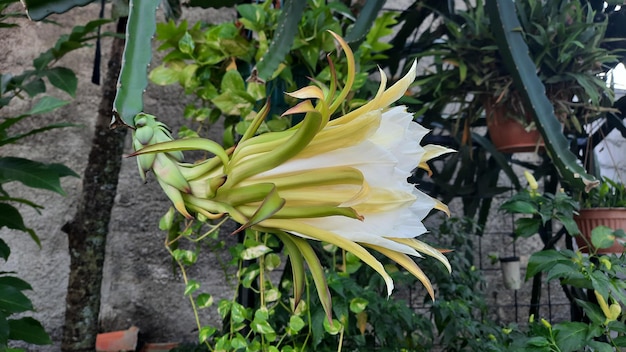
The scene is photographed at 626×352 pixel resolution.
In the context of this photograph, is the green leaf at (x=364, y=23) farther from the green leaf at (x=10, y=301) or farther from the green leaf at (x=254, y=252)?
the green leaf at (x=10, y=301)

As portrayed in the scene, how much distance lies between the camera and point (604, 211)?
1067 millimetres

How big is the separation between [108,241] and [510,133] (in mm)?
1016

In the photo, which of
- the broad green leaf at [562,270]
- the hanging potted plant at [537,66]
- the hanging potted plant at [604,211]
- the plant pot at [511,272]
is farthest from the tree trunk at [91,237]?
the plant pot at [511,272]

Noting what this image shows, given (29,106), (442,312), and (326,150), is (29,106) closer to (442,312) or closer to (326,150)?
(442,312)

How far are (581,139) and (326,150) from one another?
1.23 meters

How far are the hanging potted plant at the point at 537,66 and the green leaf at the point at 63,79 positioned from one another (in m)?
0.67

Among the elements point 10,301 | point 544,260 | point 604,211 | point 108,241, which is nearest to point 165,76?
point 10,301

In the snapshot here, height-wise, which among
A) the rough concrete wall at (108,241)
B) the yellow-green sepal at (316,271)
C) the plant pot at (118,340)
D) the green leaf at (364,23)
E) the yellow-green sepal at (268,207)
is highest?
the green leaf at (364,23)

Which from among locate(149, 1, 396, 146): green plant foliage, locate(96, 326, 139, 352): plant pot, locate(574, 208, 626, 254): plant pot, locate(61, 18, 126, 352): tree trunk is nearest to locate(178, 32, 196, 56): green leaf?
locate(149, 1, 396, 146): green plant foliage

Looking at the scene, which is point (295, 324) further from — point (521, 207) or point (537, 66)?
point (537, 66)

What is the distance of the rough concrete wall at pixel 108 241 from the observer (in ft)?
4.12

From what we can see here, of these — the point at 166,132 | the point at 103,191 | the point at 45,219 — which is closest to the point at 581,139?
the point at 103,191

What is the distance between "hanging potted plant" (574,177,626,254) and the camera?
1.06 m

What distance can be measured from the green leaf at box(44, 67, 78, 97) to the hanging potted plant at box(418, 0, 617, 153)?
671mm
